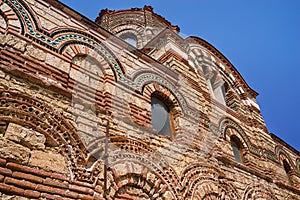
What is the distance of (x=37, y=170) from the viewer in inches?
102

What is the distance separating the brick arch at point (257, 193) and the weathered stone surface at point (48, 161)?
3791mm

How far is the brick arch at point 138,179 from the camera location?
Result: 3195mm

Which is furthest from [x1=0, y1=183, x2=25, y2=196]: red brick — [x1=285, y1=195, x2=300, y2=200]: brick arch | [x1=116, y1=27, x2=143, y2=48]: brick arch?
[x1=116, y1=27, x2=143, y2=48]: brick arch

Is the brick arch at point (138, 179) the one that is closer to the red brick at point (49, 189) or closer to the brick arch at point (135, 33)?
the red brick at point (49, 189)

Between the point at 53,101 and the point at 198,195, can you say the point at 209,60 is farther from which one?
the point at 53,101

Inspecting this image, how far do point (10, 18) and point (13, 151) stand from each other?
1969 mm

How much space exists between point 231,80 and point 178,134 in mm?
4849

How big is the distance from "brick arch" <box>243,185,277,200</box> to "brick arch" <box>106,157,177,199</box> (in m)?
2.25

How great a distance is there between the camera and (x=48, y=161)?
275 cm

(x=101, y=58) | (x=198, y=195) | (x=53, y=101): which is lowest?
(x=198, y=195)

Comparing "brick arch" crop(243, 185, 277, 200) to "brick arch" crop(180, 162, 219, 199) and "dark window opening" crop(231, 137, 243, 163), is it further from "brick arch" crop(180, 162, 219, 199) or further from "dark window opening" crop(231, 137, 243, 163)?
"brick arch" crop(180, 162, 219, 199)

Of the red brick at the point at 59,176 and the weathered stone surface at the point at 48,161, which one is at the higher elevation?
the weathered stone surface at the point at 48,161

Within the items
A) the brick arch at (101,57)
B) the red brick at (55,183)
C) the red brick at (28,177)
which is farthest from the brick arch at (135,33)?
the red brick at (28,177)

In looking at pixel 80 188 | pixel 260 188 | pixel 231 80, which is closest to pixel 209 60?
pixel 231 80
